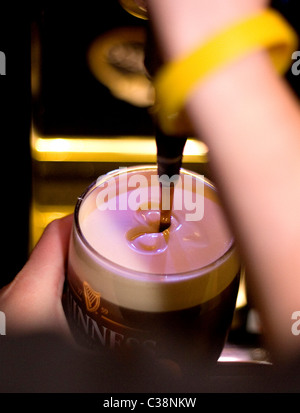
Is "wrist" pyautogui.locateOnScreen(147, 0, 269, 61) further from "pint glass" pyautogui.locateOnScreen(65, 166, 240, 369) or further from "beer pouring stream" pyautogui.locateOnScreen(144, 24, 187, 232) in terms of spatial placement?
"pint glass" pyautogui.locateOnScreen(65, 166, 240, 369)

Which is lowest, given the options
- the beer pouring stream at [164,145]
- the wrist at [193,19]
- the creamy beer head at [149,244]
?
the creamy beer head at [149,244]

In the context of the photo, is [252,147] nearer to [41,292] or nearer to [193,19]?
[193,19]

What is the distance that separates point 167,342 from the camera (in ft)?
2.28

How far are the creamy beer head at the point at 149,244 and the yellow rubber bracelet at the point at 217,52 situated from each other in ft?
0.60

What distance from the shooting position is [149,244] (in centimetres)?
75

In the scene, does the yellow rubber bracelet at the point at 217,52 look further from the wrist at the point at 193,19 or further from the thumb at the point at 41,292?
the thumb at the point at 41,292

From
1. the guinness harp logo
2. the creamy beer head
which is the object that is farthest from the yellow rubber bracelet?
the guinness harp logo

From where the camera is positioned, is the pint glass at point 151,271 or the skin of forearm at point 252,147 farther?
the pint glass at point 151,271

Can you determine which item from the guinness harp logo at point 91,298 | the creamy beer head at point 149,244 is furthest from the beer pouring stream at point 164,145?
the guinness harp logo at point 91,298

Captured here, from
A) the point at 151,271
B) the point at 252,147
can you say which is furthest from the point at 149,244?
the point at 252,147

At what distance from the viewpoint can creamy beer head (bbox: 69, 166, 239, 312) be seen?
678mm

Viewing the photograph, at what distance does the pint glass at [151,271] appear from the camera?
0.68 m

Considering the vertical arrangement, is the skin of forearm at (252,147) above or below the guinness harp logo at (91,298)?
above
